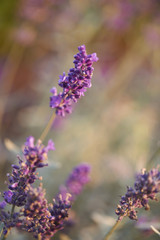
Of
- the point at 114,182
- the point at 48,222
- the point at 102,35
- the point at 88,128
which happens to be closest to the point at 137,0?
the point at 102,35

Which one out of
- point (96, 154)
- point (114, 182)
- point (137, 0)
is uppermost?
point (137, 0)

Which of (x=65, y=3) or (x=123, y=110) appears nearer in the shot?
(x=65, y=3)

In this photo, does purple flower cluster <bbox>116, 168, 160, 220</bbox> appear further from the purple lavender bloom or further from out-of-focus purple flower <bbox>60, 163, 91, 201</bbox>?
out-of-focus purple flower <bbox>60, 163, 91, 201</bbox>

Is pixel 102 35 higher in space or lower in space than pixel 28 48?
lower

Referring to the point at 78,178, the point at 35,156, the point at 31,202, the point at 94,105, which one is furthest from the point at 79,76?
the point at 94,105

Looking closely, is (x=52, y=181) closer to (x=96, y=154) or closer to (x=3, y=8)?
(x=96, y=154)

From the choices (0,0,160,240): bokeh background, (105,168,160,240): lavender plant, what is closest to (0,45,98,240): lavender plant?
(105,168,160,240): lavender plant

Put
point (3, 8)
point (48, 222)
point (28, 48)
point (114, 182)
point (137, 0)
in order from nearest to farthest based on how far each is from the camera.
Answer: point (48, 222)
point (114, 182)
point (137, 0)
point (3, 8)
point (28, 48)
